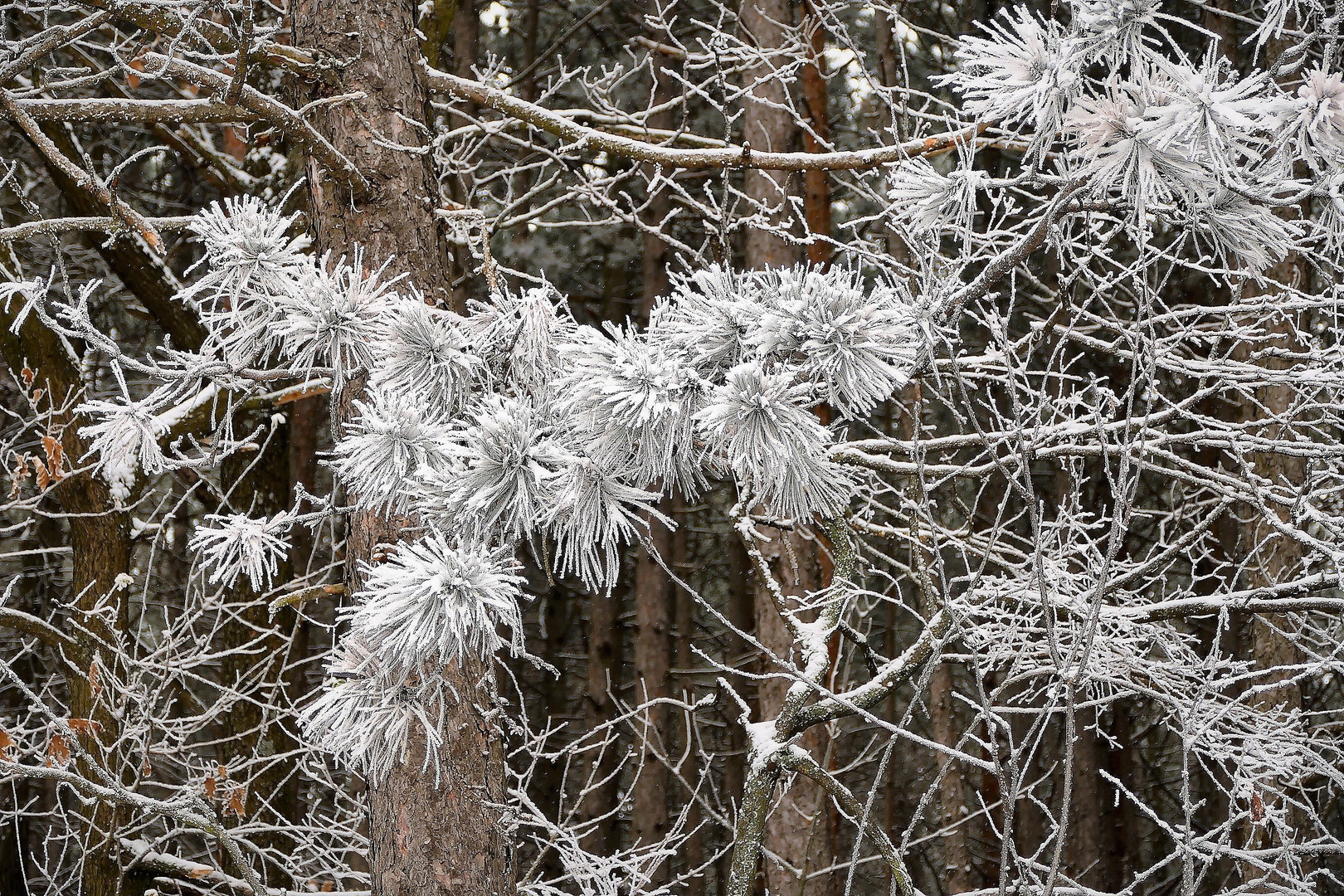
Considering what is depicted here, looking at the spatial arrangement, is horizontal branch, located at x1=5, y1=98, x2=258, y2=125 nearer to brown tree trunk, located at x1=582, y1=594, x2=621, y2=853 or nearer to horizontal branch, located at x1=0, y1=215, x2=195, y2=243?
horizontal branch, located at x1=0, y1=215, x2=195, y2=243

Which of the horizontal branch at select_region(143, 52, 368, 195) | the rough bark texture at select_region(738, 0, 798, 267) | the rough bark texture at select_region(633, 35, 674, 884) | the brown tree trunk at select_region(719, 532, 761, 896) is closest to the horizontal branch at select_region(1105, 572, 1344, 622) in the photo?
the horizontal branch at select_region(143, 52, 368, 195)

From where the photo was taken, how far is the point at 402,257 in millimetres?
3096

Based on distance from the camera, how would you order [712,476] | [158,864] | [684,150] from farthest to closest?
[158,864] < [684,150] < [712,476]

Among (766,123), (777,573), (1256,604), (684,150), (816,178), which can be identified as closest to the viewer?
(1256,604)

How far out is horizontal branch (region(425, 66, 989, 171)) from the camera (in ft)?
11.1

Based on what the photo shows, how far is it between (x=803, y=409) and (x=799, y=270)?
0.79 ft

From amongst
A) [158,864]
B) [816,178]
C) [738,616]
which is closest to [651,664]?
[738,616]

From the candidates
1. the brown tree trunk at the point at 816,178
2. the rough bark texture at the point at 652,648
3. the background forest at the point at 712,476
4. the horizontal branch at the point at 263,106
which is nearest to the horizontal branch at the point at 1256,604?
the background forest at the point at 712,476

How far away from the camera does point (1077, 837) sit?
31.0 feet

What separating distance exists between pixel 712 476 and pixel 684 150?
66.2 inches

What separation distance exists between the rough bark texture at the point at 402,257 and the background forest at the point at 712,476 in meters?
0.01

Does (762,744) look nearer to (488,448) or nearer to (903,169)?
(488,448)

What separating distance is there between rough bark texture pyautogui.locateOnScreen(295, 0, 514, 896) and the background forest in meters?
0.01

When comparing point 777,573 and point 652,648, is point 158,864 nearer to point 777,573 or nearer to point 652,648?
point 777,573
